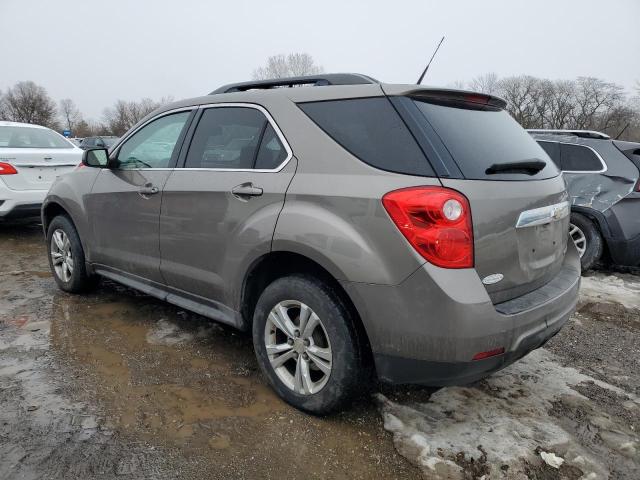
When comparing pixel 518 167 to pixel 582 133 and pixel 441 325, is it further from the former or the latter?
pixel 582 133

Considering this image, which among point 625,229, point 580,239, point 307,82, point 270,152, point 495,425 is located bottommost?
point 495,425

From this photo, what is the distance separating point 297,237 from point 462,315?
0.85 metres

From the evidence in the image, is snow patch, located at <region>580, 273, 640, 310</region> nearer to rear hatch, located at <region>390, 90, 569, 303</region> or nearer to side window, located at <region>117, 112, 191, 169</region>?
rear hatch, located at <region>390, 90, 569, 303</region>

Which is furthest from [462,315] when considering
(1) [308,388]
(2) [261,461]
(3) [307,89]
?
(3) [307,89]

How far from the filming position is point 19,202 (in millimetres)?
6180

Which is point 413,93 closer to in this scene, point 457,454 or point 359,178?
point 359,178

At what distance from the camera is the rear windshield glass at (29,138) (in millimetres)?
6617

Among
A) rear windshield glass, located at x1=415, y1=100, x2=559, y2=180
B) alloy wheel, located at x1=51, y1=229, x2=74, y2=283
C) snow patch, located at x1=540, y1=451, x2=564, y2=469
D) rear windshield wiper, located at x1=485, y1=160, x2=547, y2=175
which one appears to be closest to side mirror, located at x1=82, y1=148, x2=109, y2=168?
alloy wheel, located at x1=51, y1=229, x2=74, y2=283

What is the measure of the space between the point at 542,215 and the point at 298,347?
1.40 meters

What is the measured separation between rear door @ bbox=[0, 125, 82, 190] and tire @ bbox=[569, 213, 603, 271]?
6.56 m

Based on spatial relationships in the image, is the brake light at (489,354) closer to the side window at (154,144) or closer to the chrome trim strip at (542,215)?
the chrome trim strip at (542,215)

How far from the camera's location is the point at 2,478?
205 centimetres

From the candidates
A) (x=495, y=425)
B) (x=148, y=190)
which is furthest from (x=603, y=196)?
(x=148, y=190)

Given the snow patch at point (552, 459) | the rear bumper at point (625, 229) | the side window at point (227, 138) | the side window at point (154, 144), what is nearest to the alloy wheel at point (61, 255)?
the side window at point (154, 144)
